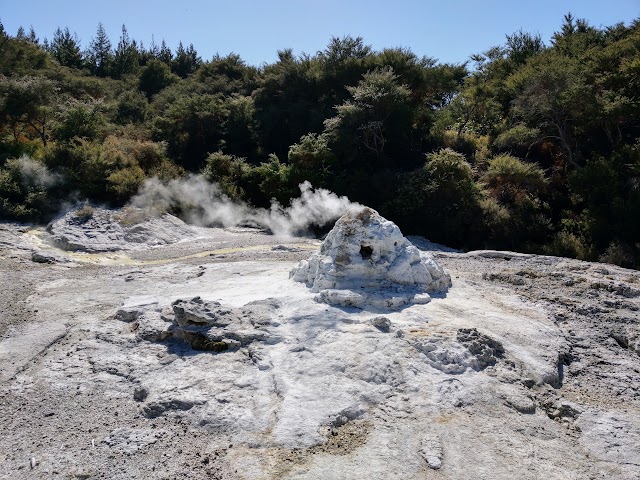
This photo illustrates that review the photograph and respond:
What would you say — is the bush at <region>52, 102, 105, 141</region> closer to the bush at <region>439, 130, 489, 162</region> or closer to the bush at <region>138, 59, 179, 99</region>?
the bush at <region>439, 130, 489, 162</region>

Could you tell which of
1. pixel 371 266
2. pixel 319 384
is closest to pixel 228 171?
pixel 371 266

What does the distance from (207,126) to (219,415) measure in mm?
22498

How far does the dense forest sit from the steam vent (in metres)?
9.90

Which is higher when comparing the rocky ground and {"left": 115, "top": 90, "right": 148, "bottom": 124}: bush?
{"left": 115, "top": 90, "right": 148, "bottom": 124}: bush

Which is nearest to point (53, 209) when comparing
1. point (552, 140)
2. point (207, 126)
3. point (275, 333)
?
point (207, 126)

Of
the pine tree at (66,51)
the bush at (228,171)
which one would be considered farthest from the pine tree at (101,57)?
the bush at (228,171)

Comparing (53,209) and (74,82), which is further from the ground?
(74,82)

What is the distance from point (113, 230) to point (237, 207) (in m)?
5.55

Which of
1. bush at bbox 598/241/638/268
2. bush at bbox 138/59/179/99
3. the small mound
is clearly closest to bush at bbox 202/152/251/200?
the small mound

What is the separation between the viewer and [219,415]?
665 cm

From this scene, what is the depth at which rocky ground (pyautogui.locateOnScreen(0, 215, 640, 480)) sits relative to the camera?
5.99 metres

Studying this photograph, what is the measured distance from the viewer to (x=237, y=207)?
21719 mm

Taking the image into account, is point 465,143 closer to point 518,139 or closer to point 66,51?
point 518,139

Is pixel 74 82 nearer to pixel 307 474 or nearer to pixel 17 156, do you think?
pixel 17 156
